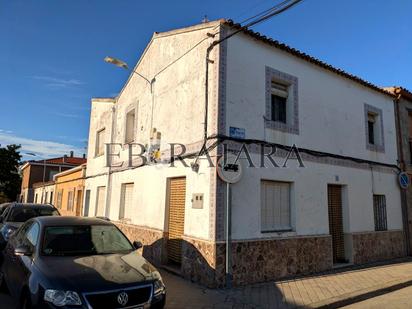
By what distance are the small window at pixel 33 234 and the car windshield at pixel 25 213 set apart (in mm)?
5138

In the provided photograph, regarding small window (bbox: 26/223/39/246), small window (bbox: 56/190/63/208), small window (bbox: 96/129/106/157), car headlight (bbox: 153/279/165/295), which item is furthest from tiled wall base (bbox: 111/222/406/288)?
small window (bbox: 56/190/63/208)

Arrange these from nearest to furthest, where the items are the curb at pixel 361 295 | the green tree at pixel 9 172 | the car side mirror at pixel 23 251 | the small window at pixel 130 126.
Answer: the car side mirror at pixel 23 251
the curb at pixel 361 295
the small window at pixel 130 126
the green tree at pixel 9 172

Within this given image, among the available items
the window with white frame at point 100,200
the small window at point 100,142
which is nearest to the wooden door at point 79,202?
the small window at point 100,142

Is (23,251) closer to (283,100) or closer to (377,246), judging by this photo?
(283,100)

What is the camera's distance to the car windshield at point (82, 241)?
15.9ft

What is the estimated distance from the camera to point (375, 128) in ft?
39.5

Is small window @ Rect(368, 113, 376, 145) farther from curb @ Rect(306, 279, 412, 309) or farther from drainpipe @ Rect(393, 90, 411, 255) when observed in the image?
curb @ Rect(306, 279, 412, 309)

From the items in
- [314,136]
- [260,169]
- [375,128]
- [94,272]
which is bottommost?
[94,272]

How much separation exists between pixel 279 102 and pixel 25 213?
8.36 m

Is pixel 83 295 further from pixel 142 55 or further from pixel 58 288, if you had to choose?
pixel 142 55

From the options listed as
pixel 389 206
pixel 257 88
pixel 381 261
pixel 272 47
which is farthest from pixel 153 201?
pixel 389 206

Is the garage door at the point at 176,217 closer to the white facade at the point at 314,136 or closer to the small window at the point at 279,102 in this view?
the white facade at the point at 314,136

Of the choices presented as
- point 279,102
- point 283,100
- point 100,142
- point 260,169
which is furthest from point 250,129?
point 100,142

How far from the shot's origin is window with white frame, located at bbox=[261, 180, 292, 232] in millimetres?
8055
